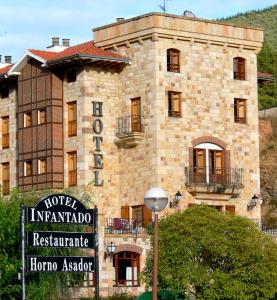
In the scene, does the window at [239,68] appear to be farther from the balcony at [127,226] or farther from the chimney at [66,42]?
the balcony at [127,226]

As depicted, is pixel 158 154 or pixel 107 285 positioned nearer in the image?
pixel 107 285

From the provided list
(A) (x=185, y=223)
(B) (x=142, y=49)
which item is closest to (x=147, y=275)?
(A) (x=185, y=223)

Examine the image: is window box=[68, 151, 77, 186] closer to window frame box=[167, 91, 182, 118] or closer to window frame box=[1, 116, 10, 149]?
window frame box=[167, 91, 182, 118]

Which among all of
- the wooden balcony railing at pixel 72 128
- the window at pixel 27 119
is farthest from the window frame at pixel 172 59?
the window at pixel 27 119

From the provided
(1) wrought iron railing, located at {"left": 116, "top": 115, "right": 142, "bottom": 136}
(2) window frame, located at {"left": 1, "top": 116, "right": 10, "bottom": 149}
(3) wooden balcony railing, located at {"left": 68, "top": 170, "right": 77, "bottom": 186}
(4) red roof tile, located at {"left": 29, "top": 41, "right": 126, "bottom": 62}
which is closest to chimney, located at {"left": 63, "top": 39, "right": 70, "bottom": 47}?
(4) red roof tile, located at {"left": 29, "top": 41, "right": 126, "bottom": 62}

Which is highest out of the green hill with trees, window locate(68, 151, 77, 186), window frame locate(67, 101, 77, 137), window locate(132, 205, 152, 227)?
the green hill with trees

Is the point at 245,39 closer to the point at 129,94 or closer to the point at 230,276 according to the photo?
the point at 129,94

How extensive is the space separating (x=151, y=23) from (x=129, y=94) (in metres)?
3.85

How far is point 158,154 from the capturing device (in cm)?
6475

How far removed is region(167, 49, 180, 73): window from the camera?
6612 centimetres

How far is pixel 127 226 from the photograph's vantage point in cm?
6278

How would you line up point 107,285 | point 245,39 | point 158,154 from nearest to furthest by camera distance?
point 107,285, point 158,154, point 245,39

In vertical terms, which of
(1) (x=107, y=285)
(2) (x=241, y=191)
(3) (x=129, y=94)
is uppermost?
(3) (x=129, y=94)

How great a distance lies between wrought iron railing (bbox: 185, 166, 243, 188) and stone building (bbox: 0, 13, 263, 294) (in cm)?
5
